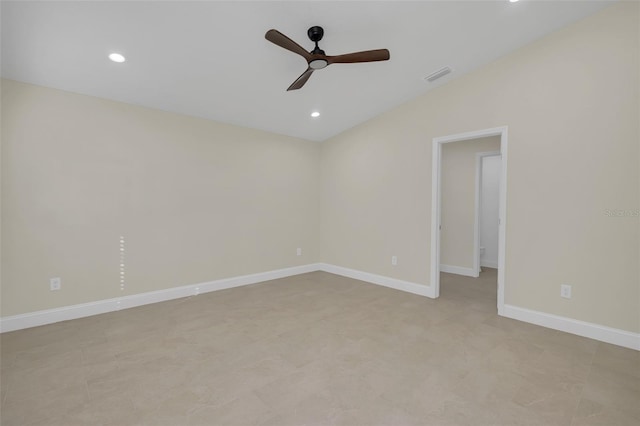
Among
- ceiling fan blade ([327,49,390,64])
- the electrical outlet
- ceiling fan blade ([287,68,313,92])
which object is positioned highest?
ceiling fan blade ([327,49,390,64])

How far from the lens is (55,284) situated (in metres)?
3.00

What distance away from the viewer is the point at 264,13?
237 centimetres

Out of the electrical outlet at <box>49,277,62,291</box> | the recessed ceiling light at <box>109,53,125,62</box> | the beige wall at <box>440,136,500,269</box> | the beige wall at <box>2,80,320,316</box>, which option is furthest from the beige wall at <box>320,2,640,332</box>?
Result: the electrical outlet at <box>49,277,62,291</box>

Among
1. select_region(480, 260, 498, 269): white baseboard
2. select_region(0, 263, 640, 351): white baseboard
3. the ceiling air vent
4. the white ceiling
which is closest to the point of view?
the white ceiling

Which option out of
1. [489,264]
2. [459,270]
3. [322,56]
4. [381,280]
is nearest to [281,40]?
[322,56]

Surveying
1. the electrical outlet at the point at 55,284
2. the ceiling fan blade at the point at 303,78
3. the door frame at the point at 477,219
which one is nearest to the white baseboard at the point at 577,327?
the door frame at the point at 477,219

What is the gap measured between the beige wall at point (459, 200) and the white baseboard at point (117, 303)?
134 inches

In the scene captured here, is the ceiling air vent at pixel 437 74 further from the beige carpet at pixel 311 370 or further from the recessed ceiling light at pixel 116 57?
the recessed ceiling light at pixel 116 57

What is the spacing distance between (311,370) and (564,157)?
321 cm

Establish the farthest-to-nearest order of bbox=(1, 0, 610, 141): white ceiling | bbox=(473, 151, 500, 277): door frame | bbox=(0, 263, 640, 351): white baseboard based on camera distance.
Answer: bbox=(473, 151, 500, 277): door frame, bbox=(0, 263, 640, 351): white baseboard, bbox=(1, 0, 610, 141): white ceiling

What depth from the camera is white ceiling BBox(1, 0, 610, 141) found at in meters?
2.25

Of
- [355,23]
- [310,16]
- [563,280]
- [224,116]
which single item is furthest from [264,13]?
[563,280]

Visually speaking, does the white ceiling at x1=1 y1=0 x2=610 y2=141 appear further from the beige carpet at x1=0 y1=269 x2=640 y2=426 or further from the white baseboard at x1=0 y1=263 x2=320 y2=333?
the beige carpet at x1=0 y1=269 x2=640 y2=426

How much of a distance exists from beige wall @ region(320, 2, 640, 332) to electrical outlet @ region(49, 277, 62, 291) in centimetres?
428
